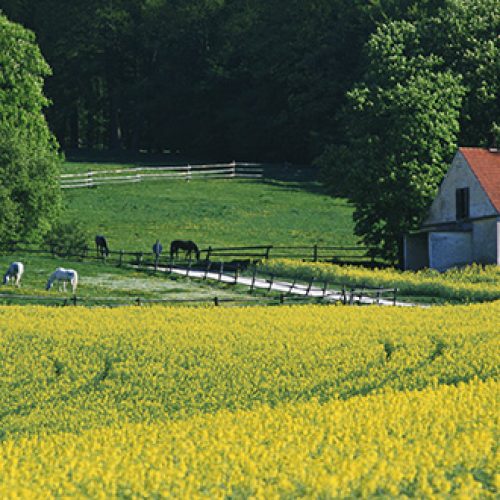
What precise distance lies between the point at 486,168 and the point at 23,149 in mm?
23067

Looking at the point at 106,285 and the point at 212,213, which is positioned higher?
the point at 212,213

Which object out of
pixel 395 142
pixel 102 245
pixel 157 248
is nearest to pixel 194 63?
pixel 395 142

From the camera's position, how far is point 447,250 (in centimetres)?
6022

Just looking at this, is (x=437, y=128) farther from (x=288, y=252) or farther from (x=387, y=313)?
(x=387, y=313)

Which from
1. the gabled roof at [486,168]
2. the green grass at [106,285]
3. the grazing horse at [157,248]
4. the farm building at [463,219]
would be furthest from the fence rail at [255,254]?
the gabled roof at [486,168]

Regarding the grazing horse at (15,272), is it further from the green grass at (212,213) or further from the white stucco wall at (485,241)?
the white stucco wall at (485,241)

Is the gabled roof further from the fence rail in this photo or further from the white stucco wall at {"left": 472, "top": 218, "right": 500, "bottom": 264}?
the fence rail

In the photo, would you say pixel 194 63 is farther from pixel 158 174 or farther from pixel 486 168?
pixel 486 168

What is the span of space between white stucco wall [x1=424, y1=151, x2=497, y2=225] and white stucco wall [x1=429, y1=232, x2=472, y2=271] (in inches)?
59.2

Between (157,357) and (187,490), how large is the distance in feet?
37.7

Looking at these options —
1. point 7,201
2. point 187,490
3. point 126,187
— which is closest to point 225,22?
point 126,187

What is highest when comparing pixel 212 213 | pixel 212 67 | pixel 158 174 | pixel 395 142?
pixel 212 67

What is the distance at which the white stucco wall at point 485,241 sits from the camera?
58688mm

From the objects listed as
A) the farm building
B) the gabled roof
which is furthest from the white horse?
the gabled roof
